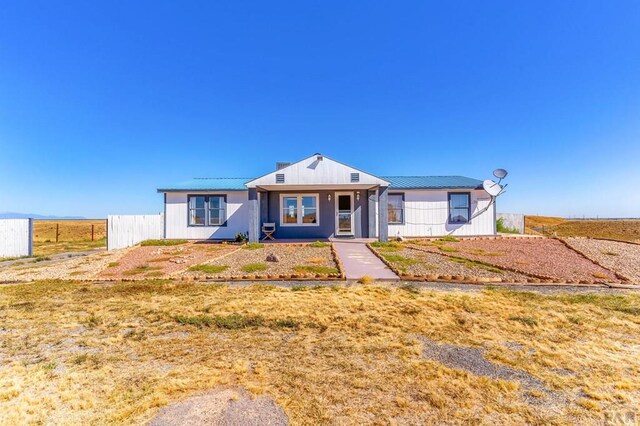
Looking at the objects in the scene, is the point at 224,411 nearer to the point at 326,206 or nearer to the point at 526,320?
the point at 526,320

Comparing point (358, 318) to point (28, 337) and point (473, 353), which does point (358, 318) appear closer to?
point (473, 353)

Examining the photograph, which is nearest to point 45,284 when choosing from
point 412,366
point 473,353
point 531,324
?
point 412,366

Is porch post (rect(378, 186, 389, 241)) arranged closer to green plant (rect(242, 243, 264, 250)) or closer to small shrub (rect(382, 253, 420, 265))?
small shrub (rect(382, 253, 420, 265))

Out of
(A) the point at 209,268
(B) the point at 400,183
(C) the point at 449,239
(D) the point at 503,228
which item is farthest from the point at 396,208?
(A) the point at 209,268

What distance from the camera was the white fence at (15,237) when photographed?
44.2ft

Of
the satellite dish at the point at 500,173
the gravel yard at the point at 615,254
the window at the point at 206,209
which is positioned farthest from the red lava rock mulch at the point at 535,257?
the window at the point at 206,209

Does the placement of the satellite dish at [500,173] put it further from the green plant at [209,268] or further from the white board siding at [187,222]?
the green plant at [209,268]

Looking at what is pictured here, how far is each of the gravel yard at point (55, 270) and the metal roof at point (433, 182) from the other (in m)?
13.4

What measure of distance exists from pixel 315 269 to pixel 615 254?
11004 millimetres

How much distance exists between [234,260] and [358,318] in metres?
6.59

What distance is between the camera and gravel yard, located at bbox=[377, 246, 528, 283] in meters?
8.22

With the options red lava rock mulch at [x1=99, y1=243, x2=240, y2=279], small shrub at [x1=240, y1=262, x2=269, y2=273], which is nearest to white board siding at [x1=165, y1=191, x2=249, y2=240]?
red lava rock mulch at [x1=99, y1=243, x2=240, y2=279]

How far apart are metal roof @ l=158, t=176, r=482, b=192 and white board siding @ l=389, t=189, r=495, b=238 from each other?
0.43m

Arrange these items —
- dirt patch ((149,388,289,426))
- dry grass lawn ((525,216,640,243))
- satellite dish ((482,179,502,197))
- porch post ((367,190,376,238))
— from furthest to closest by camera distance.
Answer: dry grass lawn ((525,216,640,243)), satellite dish ((482,179,502,197)), porch post ((367,190,376,238)), dirt patch ((149,388,289,426))
